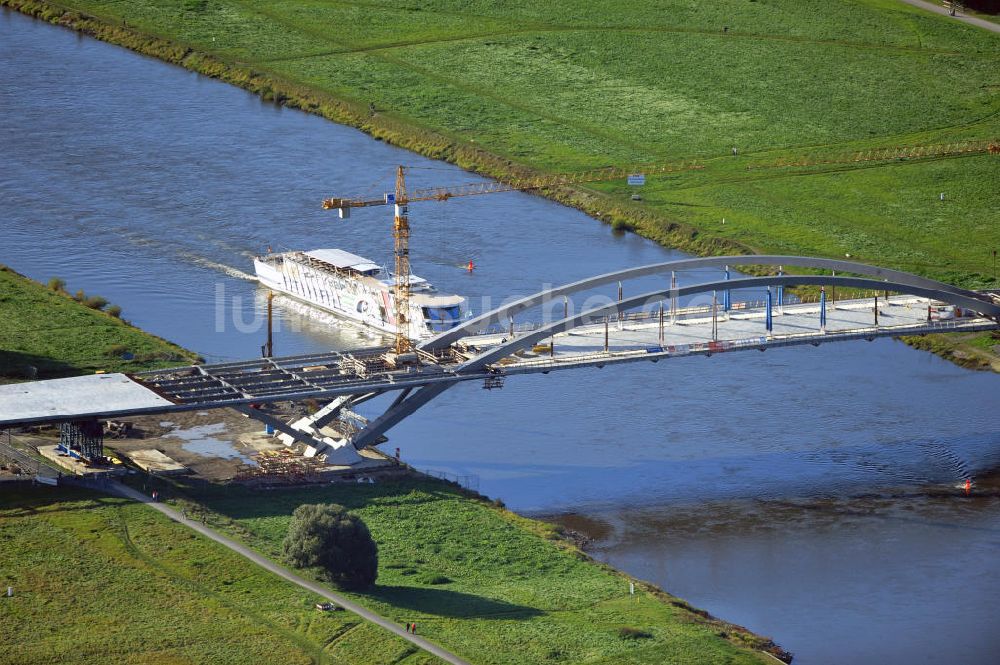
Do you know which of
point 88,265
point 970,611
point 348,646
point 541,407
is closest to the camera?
point 348,646

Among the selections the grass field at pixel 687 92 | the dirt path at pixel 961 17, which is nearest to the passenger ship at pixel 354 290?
the grass field at pixel 687 92

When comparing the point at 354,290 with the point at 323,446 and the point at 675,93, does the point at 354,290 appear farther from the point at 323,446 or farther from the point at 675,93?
the point at 675,93

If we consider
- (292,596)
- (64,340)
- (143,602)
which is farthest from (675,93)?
(143,602)

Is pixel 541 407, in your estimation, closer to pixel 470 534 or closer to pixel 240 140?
pixel 470 534

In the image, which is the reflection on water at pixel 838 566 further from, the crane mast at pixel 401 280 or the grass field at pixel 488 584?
the crane mast at pixel 401 280

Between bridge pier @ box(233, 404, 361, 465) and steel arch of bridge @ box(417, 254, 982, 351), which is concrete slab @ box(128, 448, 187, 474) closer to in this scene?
bridge pier @ box(233, 404, 361, 465)

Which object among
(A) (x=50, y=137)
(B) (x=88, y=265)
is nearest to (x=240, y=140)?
(A) (x=50, y=137)
